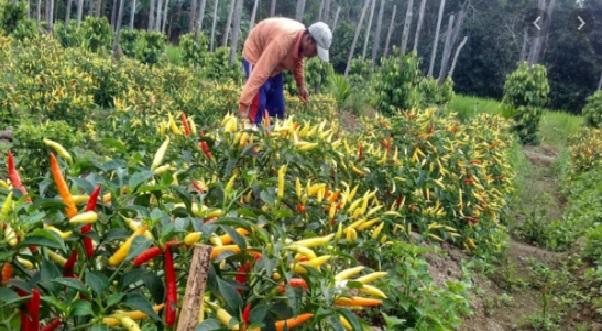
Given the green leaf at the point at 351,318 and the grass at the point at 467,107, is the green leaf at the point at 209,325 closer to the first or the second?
the green leaf at the point at 351,318

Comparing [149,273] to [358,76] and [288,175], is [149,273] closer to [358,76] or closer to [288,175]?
[288,175]

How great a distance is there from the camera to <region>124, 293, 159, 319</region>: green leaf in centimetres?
91

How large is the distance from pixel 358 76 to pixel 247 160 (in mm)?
12489

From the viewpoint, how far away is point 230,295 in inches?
37.8

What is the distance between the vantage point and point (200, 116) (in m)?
5.93

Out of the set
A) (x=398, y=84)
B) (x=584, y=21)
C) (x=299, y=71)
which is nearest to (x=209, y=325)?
(x=299, y=71)

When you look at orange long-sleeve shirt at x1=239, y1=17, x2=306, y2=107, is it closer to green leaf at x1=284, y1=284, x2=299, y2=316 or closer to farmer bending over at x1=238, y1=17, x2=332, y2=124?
farmer bending over at x1=238, y1=17, x2=332, y2=124

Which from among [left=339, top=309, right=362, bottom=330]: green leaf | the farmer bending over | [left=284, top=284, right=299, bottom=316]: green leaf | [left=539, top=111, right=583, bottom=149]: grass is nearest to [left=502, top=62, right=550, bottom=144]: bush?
[left=539, top=111, right=583, bottom=149]: grass

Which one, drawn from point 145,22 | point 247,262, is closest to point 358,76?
point 247,262

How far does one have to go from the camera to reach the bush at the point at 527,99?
11.0 meters

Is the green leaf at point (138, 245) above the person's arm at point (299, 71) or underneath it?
underneath

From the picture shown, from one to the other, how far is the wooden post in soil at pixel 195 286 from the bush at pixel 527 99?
10.7 m

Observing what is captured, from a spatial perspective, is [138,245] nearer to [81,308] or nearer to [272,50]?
[81,308]

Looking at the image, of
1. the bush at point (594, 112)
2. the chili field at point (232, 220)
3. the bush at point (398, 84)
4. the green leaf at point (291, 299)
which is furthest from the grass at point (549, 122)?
the green leaf at point (291, 299)
